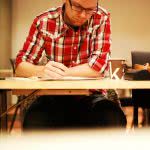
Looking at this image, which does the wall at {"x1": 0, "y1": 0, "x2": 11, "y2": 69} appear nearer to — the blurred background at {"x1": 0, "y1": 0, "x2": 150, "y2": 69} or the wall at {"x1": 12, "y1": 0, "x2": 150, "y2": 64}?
the blurred background at {"x1": 0, "y1": 0, "x2": 150, "y2": 69}

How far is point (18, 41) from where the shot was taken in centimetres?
545

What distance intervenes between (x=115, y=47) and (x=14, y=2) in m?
2.15

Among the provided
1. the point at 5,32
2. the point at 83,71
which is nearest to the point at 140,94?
the point at 83,71

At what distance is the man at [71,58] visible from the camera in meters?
1.19

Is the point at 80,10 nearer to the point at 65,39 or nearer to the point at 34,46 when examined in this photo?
the point at 65,39

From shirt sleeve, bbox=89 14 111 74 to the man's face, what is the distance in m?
0.11

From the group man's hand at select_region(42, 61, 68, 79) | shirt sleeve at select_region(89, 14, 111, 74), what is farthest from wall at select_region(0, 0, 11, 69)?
man's hand at select_region(42, 61, 68, 79)

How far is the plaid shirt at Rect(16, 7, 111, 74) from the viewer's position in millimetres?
1423

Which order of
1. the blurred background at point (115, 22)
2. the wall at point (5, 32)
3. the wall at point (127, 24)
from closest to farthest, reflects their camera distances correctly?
Answer: the wall at point (5, 32) → the blurred background at point (115, 22) → the wall at point (127, 24)

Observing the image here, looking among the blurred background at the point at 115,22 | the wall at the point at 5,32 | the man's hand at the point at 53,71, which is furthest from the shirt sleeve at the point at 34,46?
the blurred background at the point at 115,22

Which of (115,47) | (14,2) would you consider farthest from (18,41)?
(115,47)

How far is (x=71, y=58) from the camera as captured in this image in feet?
4.70

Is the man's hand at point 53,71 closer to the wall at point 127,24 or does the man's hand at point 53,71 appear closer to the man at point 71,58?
the man at point 71,58

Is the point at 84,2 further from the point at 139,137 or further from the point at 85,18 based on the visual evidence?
the point at 139,137
